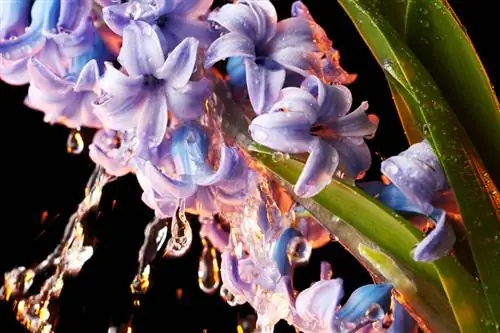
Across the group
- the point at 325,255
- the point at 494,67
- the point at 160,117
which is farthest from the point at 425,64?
the point at 494,67

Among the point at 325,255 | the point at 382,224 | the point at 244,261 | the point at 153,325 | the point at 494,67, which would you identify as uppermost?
the point at 382,224

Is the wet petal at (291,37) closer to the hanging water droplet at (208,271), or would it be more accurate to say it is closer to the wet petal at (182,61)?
the wet petal at (182,61)

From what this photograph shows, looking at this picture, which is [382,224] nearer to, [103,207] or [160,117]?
[160,117]

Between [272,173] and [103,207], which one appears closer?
[272,173]

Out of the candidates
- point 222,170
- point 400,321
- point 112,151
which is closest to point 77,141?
point 112,151

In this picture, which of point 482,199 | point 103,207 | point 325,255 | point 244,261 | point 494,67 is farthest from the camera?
point 494,67

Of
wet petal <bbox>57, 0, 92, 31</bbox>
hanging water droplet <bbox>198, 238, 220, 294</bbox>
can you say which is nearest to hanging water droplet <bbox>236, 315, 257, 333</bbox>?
hanging water droplet <bbox>198, 238, 220, 294</bbox>

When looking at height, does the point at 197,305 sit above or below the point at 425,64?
below
